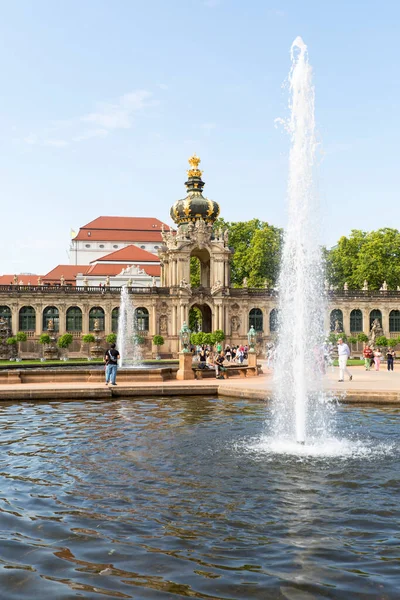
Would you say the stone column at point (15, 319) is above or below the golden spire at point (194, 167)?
below

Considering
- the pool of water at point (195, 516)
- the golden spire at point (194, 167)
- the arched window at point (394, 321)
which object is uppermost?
the golden spire at point (194, 167)

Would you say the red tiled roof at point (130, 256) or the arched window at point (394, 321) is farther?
the red tiled roof at point (130, 256)

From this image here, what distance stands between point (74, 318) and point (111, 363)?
44.0 m

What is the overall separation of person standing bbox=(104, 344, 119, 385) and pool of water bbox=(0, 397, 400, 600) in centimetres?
897

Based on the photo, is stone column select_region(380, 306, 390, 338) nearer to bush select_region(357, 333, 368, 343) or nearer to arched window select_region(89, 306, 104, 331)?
bush select_region(357, 333, 368, 343)

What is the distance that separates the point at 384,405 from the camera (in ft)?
68.8

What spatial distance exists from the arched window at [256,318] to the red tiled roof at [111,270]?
32260mm

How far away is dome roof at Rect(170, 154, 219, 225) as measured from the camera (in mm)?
68750

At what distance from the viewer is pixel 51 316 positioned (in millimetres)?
66438

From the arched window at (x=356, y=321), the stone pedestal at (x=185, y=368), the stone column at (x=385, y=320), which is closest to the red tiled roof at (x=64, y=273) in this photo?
the arched window at (x=356, y=321)

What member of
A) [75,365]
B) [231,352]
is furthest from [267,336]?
[75,365]

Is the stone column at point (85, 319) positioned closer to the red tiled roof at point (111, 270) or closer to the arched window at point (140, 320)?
the arched window at point (140, 320)

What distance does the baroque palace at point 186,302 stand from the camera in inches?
2589

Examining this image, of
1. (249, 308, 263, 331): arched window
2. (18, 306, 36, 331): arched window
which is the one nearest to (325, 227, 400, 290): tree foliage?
(249, 308, 263, 331): arched window
